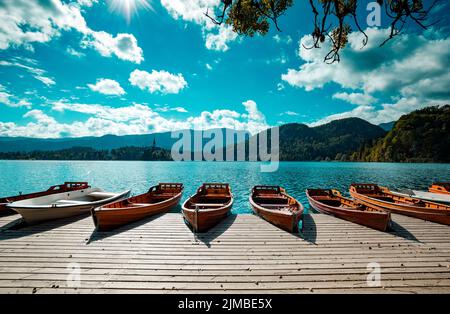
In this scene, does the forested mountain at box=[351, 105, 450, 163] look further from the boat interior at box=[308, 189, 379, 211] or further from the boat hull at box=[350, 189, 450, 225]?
the boat hull at box=[350, 189, 450, 225]

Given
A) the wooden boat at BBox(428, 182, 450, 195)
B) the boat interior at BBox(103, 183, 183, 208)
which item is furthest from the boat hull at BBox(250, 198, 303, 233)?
the wooden boat at BBox(428, 182, 450, 195)

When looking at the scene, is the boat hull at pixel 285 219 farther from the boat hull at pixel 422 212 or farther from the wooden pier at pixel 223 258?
the boat hull at pixel 422 212

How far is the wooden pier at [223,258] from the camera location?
4.58 meters

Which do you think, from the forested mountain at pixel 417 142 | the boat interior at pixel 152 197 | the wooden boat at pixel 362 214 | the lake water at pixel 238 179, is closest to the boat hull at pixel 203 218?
the boat interior at pixel 152 197

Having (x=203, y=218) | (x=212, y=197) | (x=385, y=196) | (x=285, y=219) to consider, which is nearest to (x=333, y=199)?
(x=385, y=196)

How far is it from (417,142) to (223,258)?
165 m

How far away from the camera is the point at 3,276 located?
486 cm

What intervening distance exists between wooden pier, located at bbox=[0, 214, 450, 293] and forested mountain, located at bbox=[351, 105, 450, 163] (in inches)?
5875

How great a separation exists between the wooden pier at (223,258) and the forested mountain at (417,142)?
14922cm

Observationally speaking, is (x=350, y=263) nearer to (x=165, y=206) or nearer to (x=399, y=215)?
(x=399, y=215)

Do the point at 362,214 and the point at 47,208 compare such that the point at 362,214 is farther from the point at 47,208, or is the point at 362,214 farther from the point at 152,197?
the point at 47,208

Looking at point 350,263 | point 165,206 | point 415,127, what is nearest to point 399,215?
point 350,263

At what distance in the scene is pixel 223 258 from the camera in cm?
584
